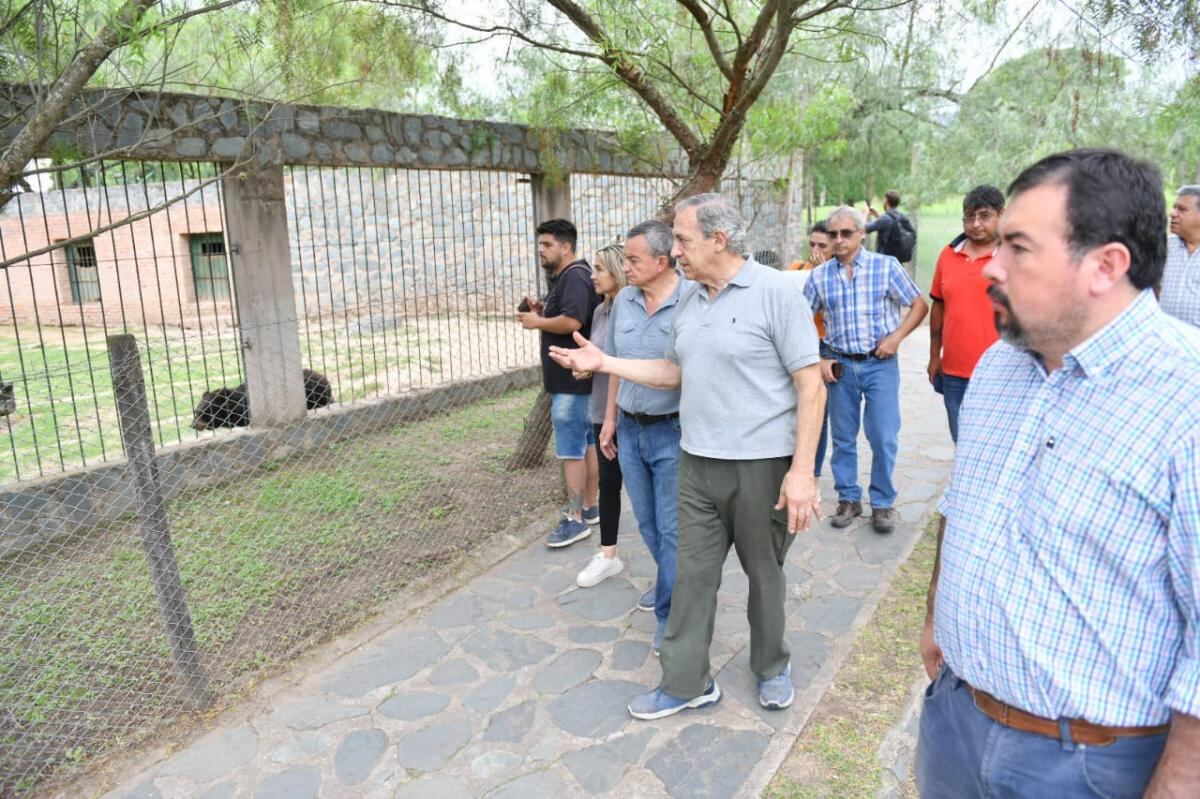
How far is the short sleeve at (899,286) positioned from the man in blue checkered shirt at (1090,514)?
3335mm

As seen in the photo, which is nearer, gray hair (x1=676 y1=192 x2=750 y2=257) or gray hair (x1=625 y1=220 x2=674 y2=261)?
gray hair (x1=676 y1=192 x2=750 y2=257)

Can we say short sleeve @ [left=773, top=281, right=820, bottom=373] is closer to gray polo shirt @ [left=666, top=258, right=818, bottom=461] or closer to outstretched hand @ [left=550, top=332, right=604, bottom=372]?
gray polo shirt @ [left=666, top=258, right=818, bottom=461]

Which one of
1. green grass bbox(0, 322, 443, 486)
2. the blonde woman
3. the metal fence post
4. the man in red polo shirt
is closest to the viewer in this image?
the metal fence post

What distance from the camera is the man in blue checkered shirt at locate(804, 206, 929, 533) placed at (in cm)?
471

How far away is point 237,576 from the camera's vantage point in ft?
14.8

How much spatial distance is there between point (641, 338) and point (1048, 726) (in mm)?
2357

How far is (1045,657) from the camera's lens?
143 centimetres

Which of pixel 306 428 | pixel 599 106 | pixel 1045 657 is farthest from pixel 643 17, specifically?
pixel 1045 657

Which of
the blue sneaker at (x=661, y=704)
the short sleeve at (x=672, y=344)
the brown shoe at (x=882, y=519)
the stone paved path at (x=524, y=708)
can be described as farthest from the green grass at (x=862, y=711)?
the short sleeve at (x=672, y=344)

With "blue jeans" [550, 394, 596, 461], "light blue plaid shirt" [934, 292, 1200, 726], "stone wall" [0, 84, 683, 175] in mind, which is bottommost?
"blue jeans" [550, 394, 596, 461]

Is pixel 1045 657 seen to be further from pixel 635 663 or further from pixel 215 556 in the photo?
pixel 215 556

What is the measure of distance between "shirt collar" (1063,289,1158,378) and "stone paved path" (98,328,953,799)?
2.01 m

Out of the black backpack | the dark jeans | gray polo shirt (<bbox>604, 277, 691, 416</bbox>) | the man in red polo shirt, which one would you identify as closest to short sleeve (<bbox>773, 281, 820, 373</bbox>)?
gray polo shirt (<bbox>604, 277, 691, 416</bbox>)

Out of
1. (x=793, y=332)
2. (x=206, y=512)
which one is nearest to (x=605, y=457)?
(x=793, y=332)
